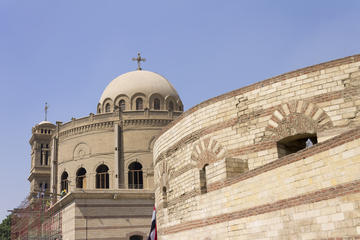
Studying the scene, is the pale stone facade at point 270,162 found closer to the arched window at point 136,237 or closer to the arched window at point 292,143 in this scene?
the arched window at point 292,143

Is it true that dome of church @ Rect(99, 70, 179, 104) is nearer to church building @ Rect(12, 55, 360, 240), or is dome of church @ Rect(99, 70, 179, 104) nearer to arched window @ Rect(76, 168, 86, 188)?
arched window @ Rect(76, 168, 86, 188)

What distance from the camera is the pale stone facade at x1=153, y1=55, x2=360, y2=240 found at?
29.1ft

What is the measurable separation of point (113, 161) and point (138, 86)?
296 inches

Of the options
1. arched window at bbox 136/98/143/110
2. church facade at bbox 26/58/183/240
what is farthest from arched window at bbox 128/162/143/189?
arched window at bbox 136/98/143/110

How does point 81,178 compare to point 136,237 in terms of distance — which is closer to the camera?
point 136,237

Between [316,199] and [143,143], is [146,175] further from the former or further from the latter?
[316,199]

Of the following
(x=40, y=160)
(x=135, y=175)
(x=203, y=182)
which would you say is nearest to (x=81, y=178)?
(x=135, y=175)

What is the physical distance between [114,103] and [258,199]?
2642 cm

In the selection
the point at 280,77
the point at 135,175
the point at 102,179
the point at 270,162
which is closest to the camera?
the point at 270,162

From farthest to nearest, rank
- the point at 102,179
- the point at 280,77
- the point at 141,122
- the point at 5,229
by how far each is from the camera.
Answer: the point at 5,229 < the point at 141,122 < the point at 102,179 < the point at 280,77

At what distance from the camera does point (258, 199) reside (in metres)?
11.0

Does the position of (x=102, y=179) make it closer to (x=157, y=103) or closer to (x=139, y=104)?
(x=139, y=104)

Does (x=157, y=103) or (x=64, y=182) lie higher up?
(x=157, y=103)

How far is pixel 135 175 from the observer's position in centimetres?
3189
